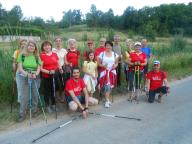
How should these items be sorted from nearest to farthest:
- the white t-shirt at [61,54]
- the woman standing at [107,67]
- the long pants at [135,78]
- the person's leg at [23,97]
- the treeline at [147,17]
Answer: the person's leg at [23,97], the white t-shirt at [61,54], the woman standing at [107,67], the long pants at [135,78], the treeline at [147,17]

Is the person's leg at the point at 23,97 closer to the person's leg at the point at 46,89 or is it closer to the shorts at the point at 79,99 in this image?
the person's leg at the point at 46,89

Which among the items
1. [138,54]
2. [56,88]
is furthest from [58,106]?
[138,54]

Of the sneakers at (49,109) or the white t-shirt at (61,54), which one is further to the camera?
the white t-shirt at (61,54)

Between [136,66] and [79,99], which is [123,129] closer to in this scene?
[79,99]

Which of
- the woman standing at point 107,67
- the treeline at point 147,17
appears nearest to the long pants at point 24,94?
the woman standing at point 107,67

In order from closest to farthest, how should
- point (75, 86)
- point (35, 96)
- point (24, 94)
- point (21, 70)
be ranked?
point (21, 70) → point (24, 94) → point (35, 96) → point (75, 86)

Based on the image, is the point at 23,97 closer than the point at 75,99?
Yes

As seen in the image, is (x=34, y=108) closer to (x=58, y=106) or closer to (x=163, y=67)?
(x=58, y=106)

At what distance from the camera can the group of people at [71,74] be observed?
6.92 metres

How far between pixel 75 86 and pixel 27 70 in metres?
1.23

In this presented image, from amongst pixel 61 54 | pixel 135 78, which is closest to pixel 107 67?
pixel 135 78

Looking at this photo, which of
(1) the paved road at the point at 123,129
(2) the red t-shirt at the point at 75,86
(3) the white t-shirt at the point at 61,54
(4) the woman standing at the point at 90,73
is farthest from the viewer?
(4) the woman standing at the point at 90,73

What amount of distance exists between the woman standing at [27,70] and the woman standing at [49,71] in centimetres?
32

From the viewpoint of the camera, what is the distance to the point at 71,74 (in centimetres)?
792
